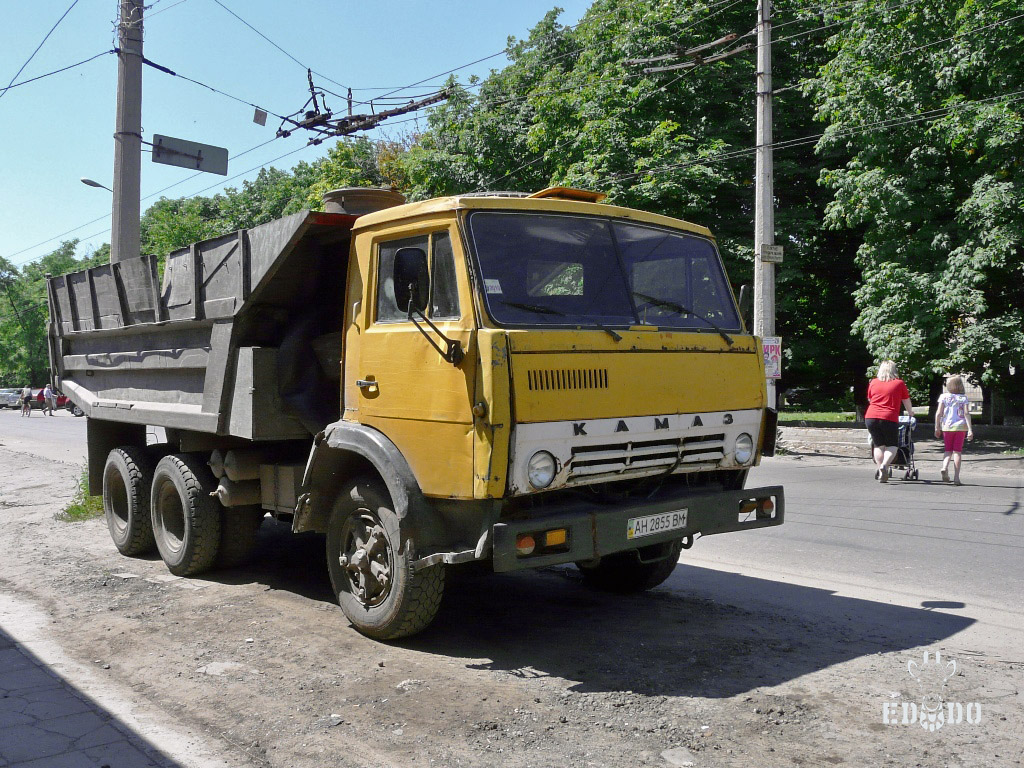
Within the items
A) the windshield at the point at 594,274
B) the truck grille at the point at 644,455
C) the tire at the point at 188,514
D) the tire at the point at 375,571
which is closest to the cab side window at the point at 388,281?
the windshield at the point at 594,274

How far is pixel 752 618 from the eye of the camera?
18.9 ft

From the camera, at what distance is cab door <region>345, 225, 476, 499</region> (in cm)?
477

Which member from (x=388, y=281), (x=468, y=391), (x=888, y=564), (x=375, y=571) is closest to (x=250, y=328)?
(x=388, y=281)

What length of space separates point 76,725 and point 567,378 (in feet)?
9.16

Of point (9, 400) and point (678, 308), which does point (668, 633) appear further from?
point (9, 400)

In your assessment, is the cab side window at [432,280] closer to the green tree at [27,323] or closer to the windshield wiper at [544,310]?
the windshield wiper at [544,310]

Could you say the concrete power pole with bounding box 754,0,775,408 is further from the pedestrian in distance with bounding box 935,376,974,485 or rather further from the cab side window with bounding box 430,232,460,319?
the cab side window with bounding box 430,232,460,319

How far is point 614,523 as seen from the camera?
16.1ft

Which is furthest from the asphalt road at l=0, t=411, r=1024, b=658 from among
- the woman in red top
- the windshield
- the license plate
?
the windshield

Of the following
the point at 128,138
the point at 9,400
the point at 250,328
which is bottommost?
the point at 9,400

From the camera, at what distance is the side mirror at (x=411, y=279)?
5.04 m

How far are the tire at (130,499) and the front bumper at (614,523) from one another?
4523 mm

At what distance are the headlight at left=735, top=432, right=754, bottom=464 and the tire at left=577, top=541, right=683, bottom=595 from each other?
827mm

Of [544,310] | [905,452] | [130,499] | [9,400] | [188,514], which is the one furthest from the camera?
[9,400]
